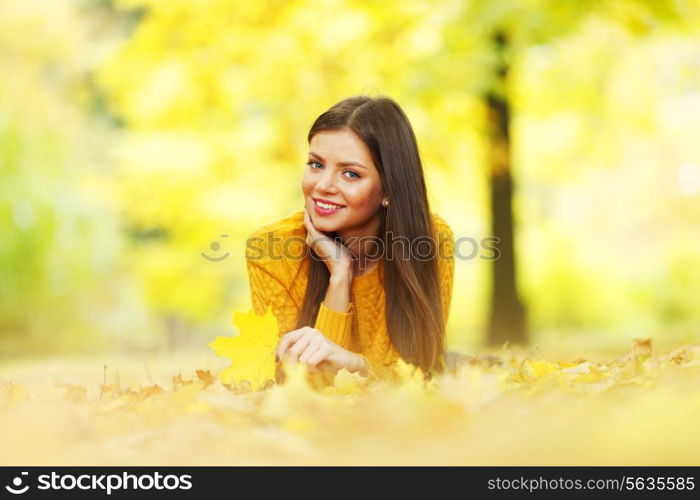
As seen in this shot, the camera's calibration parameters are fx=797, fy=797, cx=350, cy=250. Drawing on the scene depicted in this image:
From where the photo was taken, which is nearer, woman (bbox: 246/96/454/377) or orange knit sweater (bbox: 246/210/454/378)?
woman (bbox: 246/96/454/377)

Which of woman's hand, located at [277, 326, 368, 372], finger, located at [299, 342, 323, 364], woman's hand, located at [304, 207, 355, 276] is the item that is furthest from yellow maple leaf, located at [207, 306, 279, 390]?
woman's hand, located at [304, 207, 355, 276]

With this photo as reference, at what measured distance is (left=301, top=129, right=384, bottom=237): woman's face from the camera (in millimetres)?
2803

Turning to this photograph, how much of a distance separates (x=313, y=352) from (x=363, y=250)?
0.89 meters

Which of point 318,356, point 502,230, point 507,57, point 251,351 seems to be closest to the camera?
point 318,356

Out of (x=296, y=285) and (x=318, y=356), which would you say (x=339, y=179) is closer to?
(x=296, y=285)

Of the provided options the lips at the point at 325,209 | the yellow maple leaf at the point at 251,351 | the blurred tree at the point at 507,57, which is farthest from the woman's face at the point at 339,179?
the blurred tree at the point at 507,57

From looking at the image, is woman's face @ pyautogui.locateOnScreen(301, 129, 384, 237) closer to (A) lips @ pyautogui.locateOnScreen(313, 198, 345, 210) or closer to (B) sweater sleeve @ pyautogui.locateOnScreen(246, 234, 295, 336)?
(A) lips @ pyautogui.locateOnScreen(313, 198, 345, 210)

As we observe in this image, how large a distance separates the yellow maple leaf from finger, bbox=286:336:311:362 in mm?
208

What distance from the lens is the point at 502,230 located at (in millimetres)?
7926

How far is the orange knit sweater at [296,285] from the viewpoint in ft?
9.82

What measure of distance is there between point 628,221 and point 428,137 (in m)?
8.52

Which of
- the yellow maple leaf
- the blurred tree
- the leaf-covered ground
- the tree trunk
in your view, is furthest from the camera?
the tree trunk

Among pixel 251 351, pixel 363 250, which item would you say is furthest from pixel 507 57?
pixel 251 351

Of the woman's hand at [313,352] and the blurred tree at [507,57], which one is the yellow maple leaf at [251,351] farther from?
the blurred tree at [507,57]
